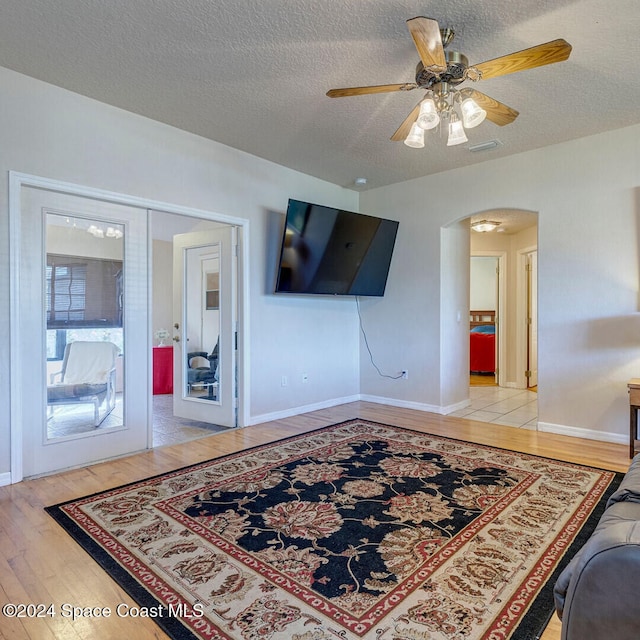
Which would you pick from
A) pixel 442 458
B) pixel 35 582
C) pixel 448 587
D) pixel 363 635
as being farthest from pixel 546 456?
pixel 35 582

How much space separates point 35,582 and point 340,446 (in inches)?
89.6

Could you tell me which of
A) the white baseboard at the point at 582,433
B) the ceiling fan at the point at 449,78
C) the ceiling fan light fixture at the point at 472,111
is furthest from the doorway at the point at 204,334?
the white baseboard at the point at 582,433

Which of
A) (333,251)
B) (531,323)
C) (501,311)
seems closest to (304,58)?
(333,251)

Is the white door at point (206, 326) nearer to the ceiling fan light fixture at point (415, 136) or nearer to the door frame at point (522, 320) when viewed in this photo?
the ceiling fan light fixture at point (415, 136)

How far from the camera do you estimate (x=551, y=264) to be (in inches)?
161

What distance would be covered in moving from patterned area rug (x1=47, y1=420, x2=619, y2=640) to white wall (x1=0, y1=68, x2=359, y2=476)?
1311 mm

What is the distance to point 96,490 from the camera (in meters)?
2.75

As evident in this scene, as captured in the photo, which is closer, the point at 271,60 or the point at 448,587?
the point at 448,587

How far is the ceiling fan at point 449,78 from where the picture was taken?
1.98 meters

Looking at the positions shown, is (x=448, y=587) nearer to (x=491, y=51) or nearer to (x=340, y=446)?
(x=340, y=446)

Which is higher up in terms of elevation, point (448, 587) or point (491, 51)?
point (491, 51)

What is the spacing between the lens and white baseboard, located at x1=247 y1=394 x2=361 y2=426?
4.43m

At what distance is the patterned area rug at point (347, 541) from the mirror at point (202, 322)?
133cm

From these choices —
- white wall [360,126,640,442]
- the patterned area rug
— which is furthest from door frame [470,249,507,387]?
the patterned area rug
